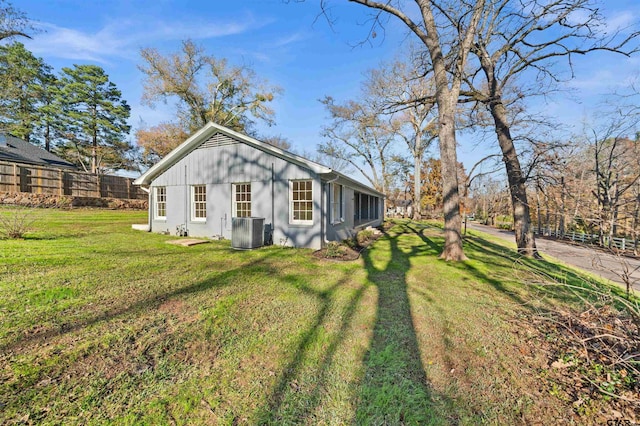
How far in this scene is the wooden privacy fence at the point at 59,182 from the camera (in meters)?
13.7

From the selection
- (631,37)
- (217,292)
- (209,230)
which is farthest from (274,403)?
(631,37)

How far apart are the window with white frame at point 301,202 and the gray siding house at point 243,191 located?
0.03 meters

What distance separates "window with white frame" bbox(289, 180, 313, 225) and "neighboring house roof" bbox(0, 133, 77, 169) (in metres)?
22.8

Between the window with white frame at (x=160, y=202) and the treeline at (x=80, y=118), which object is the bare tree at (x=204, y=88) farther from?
the window with white frame at (x=160, y=202)

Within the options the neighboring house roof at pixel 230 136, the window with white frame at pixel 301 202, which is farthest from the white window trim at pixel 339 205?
the window with white frame at pixel 301 202

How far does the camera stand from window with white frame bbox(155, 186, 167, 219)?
11.6 m

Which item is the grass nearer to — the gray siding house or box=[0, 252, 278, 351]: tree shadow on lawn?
box=[0, 252, 278, 351]: tree shadow on lawn

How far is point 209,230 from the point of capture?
33.5ft

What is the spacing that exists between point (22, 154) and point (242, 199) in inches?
899

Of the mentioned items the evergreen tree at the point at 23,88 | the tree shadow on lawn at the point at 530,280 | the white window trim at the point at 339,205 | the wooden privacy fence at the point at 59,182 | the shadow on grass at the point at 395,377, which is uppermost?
the evergreen tree at the point at 23,88

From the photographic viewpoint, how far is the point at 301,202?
8.75 metres

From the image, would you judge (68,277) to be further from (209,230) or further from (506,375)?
(506,375)

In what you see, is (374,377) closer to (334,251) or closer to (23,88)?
(334,251)

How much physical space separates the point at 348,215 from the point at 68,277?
9.18 m
